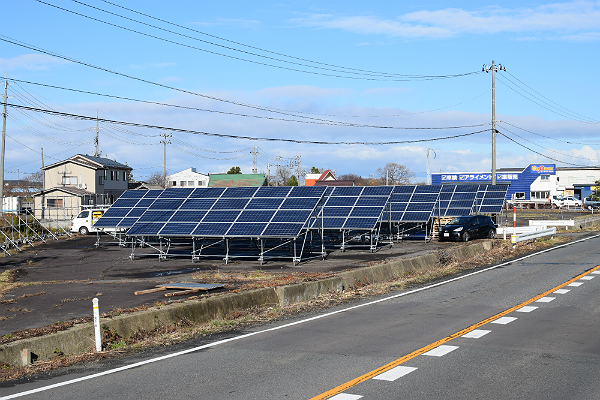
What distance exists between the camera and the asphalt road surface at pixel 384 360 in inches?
285

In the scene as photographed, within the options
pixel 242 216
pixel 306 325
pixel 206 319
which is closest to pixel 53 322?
pixel 206 319

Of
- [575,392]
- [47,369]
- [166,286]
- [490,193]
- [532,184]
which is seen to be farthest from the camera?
[532,184]

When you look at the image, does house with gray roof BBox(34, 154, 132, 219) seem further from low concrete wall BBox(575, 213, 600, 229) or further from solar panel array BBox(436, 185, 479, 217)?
low concrete wall BBox(575, 213, 600, 229)

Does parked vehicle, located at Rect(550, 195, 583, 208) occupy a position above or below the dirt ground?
above

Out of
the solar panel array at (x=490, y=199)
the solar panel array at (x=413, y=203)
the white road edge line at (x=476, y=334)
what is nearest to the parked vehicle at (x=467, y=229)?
the solar panel array at (x=413, y=203)

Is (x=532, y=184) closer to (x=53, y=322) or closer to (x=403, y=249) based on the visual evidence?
(x=403, y=249)

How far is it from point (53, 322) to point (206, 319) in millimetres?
3416

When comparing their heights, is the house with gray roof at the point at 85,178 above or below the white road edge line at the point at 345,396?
above

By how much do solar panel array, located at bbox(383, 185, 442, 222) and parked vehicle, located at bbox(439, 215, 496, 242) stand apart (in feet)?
4.78

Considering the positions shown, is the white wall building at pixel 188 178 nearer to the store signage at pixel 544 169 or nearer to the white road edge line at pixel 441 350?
the store signage at pixel 544 169

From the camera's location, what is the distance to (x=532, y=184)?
93.9m

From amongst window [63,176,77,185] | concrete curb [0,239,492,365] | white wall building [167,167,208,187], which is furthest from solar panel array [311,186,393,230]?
white wall building [167,167,208,187]

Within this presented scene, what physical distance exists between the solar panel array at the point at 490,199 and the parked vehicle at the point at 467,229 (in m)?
4.29

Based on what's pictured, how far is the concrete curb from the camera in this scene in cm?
941
